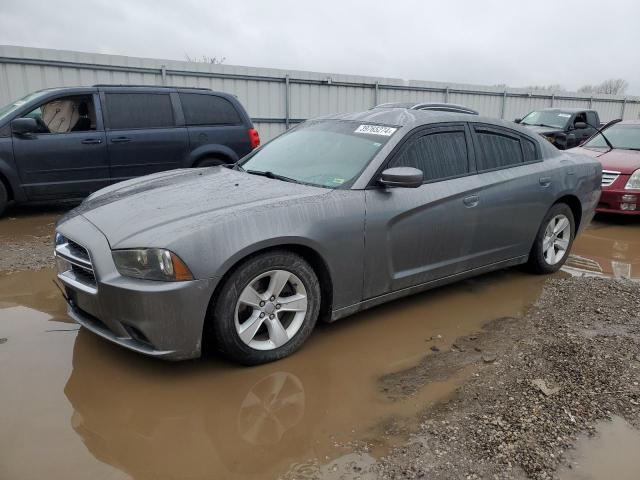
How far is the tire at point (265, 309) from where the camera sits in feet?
9.59

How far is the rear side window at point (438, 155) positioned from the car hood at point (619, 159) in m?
4.54

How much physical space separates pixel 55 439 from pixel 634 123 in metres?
9.87

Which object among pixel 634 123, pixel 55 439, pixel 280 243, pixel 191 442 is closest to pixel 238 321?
pixel 280 243

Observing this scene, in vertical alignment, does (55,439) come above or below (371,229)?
below

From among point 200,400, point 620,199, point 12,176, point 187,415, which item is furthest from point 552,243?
point 12,176

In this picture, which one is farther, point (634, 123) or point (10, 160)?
point (634, 123)

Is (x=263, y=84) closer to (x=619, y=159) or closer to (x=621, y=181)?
(x=619, y=159)

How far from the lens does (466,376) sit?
311cm

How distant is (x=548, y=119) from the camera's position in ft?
45.4

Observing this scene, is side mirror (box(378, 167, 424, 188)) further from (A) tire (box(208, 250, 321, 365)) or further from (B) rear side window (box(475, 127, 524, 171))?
(B) rear side window (box(475, 127, 524, 171))

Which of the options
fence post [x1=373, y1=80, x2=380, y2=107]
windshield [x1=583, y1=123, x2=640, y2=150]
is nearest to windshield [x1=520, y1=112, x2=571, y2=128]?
fence post [x1=373, y1=80, x2=380, y2=107]

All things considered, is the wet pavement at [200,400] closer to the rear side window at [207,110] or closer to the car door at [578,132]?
the rear side window at [207,110]

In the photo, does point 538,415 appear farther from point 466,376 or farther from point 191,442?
point 191,442

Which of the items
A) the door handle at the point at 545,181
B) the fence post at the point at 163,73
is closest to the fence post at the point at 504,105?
the fence post at the point at 163,73
